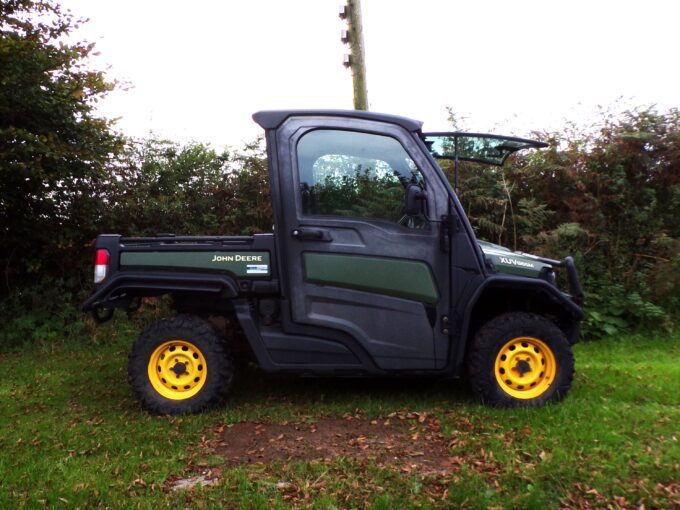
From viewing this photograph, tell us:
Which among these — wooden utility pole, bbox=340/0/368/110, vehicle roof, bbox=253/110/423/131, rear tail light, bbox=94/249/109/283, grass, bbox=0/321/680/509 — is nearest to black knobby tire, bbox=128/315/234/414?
grass, bbox=0/321/680/509

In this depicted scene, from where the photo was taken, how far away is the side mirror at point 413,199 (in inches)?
179

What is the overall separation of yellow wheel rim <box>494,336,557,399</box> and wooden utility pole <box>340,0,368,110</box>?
17.5 ft

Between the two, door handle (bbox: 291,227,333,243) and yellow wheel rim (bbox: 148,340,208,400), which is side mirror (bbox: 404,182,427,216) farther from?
yellow wheel rim (bbox: 148,340,208,400)

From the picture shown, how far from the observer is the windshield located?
521 centimetres

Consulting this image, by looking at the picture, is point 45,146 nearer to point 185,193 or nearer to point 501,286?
point 185,193

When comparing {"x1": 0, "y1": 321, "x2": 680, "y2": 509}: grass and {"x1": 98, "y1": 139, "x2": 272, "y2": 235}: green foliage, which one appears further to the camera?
{"x1": 98, "y1": 139, "x2": 272, "y2": 235}: green foliage

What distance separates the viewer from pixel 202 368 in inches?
195

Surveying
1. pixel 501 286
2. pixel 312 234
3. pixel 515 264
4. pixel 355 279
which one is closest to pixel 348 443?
pixel 355 279

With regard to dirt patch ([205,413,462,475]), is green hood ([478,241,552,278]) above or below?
above

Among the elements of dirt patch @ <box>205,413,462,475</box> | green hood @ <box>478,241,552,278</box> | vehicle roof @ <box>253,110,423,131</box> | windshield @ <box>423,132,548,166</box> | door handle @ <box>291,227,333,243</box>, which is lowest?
dirt patch @ <box>205,413,462,475</box>

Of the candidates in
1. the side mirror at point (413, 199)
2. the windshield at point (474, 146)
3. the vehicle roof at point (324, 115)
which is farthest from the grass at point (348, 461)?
the vehicle roof at point (324, 115)

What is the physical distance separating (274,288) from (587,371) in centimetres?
313

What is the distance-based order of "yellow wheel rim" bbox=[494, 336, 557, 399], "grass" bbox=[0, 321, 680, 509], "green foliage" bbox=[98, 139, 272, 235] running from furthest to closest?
"green foliage" bbox=[98, 139, 272, 235] < "yellow wheel rim" bbox=[494, 336, 557, 399] < "grass" bbox=[0, 321, 680, 509]

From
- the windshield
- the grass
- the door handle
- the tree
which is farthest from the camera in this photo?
the tree
